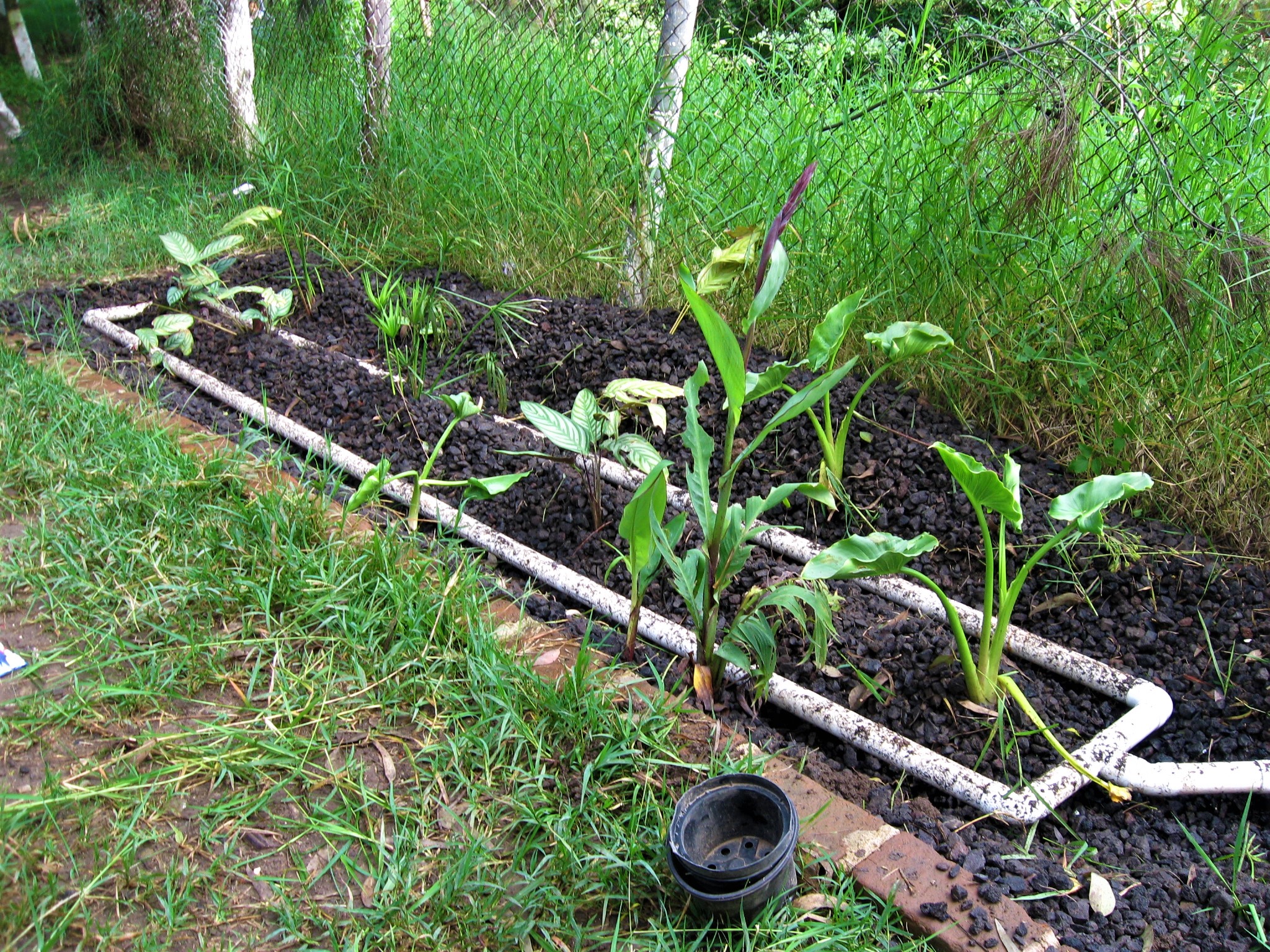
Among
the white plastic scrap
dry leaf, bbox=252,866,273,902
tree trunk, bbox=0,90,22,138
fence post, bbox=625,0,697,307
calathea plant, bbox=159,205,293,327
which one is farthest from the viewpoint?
tree trunk, bbox=0,90,22,138

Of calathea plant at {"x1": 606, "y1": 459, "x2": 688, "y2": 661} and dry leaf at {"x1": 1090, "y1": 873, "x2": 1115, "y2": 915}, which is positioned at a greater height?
calathea plant at {"x1": 606, "y1": 459, "x2": 688, "y2": 661}

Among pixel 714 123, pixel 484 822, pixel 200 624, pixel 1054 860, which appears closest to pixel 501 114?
pixel 714 123

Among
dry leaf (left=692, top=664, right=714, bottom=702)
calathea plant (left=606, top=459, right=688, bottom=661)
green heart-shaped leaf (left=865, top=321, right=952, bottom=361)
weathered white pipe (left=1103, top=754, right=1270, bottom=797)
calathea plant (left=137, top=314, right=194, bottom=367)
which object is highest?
green heart-shaped leaf (left=865, top=321, right=952, bottom=361)

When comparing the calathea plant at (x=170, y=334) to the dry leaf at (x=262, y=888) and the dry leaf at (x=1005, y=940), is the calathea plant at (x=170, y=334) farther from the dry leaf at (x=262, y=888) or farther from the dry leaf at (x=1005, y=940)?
the dry leaf at (x=1005, y=940)

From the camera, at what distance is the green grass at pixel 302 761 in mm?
1386

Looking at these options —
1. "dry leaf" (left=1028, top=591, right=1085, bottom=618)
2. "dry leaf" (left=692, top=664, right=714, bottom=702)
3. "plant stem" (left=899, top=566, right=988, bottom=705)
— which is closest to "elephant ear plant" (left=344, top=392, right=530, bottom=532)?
"dry leaf" (left=692, top=664, right=714, bottom=702)

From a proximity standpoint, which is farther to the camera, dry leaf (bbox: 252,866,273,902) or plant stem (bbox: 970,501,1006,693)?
plant stem (bbox: 970,501,1006,693)

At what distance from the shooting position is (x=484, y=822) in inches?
61.2

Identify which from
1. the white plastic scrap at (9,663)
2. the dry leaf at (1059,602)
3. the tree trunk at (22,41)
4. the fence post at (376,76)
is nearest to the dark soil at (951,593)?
the dry leaf at (1059,602)

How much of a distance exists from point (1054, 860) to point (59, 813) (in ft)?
5.33

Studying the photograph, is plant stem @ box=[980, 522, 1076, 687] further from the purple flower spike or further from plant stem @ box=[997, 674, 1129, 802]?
the purple flower spike

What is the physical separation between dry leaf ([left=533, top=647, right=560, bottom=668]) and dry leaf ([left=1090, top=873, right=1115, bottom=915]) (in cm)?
100

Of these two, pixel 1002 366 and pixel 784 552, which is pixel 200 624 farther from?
pixel 1002 366

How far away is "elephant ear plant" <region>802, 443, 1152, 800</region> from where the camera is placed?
1.62 m
